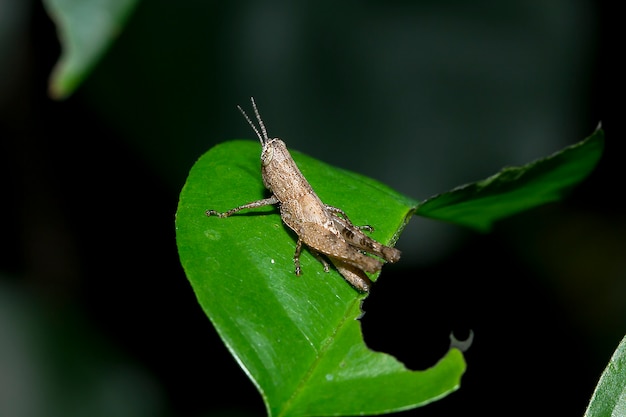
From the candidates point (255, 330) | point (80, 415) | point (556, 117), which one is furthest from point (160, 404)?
point (556, 117)

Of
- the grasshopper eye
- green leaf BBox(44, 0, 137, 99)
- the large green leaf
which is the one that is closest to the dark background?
the large green leaf

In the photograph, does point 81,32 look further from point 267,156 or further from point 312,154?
point 312,154

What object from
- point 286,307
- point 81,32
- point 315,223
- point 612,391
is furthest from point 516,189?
point 81,32

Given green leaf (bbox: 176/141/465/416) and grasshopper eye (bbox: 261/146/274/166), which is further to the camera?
grasshopper eye (bbox: 261/146/274/166)

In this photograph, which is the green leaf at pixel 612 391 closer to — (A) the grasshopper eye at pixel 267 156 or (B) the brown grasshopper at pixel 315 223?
(B) the brown grasshopper at pixel 315 223

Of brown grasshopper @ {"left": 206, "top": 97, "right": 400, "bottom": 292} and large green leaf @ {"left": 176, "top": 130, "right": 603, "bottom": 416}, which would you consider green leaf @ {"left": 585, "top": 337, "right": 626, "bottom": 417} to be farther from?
brown grasshopper @ {"left": 206, "top": 97, "right": 400, "bottom": 292}

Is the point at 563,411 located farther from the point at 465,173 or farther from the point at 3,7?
the point at 3,7
